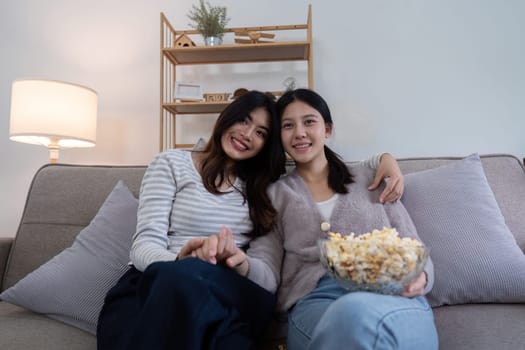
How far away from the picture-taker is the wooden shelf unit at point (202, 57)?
2.05 metres

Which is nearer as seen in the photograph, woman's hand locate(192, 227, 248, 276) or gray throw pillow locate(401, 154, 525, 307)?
woman's hand locate(192, 227, 248, 276)

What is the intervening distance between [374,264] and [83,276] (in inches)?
32.2

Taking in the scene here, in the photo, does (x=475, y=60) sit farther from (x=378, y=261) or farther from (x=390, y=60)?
(x=378, y=261)

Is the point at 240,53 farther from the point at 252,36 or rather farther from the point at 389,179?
the point at 389,179

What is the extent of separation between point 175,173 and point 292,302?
0.49 m

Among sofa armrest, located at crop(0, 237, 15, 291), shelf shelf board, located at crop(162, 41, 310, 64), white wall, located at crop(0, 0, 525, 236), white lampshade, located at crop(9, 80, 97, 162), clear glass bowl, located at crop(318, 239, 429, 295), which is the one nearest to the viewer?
clear glass bowl, located at crop(318, 239, 429, 295)

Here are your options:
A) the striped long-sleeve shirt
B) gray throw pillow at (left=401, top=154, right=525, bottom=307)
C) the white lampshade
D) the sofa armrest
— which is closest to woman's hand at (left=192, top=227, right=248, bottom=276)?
the striped long-sleeve shirt

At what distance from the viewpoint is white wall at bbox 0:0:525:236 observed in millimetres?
2158

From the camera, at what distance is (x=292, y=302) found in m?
0.95

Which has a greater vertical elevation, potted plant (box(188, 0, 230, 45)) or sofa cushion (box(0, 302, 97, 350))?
potted plant (box(188, 0, 230, 45))

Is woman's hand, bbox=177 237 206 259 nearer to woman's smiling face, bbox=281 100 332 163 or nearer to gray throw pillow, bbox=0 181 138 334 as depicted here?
gray throw pillow, bbox=0 181 138 334

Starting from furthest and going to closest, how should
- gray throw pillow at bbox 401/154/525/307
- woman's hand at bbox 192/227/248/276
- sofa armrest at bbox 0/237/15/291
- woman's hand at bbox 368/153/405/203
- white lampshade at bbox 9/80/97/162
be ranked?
white lampshade at bbox 9/80/97/162, sofa armrest at bbox 0/237/15/291, woman's hand at bbox 368/153/405/203, gray throw pillow at bbox 401/154/525/307, woman's hand at bbox 192/227/248/276

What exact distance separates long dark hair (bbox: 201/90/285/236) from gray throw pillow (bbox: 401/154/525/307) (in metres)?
0.42

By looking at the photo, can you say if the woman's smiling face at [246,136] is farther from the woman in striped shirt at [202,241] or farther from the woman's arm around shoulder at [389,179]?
the woman's arm around shoulder at [389,179]
